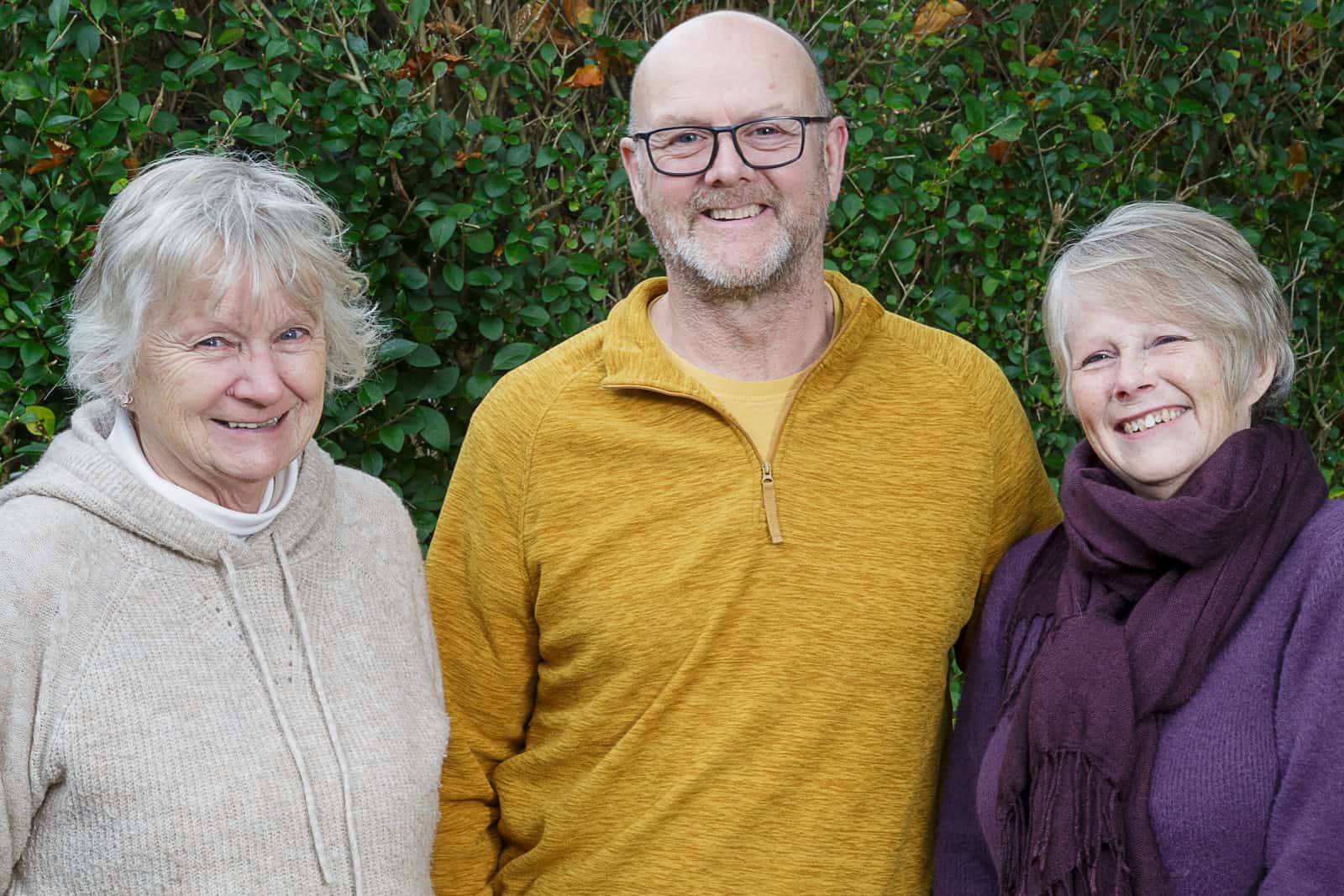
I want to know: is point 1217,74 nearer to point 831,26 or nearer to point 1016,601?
point 831,26

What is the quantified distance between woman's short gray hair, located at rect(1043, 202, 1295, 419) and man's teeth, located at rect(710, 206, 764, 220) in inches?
21.4

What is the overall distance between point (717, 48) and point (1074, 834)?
140cm

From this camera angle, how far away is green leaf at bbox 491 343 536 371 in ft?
11.0

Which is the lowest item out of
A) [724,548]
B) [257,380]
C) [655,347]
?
[724,548]

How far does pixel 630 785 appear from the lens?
235 centimetres

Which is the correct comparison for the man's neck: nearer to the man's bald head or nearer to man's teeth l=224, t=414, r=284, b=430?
the man's bald head

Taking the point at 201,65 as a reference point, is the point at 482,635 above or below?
below

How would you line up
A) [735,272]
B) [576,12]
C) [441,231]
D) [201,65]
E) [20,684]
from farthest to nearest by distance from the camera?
[576,12], [441,231], [201,65], [735,272], [20,684]

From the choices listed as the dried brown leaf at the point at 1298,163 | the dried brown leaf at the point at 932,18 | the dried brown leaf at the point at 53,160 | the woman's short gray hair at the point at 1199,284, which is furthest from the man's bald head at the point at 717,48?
the dried brown leaf at the point at 1298,163

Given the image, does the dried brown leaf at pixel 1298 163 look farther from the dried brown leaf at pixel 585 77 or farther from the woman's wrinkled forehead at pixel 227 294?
the woman's wrinkled forehead at pixel 227 294

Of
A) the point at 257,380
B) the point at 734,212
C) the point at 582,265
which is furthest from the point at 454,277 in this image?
the point at 257,380

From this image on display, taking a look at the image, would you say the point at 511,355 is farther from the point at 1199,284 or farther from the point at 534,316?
the point at 1199,284

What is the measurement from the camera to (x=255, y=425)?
83.0 inches

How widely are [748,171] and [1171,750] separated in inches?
44.7
